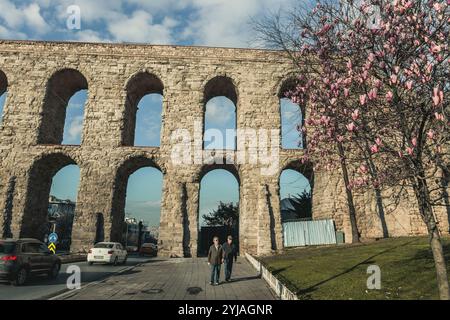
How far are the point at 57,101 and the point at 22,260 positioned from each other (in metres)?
18.8

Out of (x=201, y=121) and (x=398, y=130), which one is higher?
(x=201, y=121)

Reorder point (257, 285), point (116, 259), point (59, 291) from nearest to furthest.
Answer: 1. point (59, 291)
2. point (257, 285)
3. point (116, 259)

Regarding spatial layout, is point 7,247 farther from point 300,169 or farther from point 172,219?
point 300,169

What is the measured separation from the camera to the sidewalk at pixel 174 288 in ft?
29.2

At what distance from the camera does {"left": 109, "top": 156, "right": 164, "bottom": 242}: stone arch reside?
22250 mm

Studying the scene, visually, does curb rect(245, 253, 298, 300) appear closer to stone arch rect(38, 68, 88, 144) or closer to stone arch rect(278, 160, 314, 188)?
stone arch rect(278, 160, 314, 188)

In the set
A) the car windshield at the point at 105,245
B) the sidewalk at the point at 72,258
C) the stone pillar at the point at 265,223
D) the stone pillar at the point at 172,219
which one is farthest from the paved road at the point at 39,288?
the stone pillar at the point at 265,223

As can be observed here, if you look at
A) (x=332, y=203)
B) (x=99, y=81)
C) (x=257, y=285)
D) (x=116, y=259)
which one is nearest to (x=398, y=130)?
(x=257, y=285)

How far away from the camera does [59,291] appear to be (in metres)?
9.25

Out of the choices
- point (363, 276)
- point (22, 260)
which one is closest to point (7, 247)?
point (22, 260)

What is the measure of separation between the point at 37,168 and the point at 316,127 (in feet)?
71.7

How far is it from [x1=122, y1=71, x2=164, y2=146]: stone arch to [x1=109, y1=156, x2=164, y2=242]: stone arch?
1.71 metres

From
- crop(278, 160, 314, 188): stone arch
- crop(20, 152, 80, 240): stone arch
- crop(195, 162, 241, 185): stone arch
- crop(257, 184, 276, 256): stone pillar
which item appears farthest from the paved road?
crop(278, 160, 314, 188): stone arch
